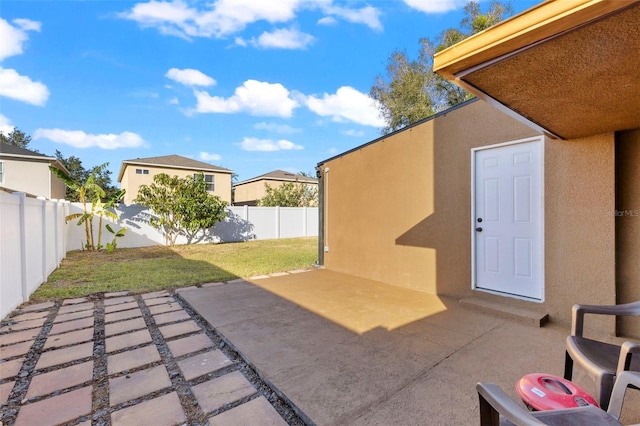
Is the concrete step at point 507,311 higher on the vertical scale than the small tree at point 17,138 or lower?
lower

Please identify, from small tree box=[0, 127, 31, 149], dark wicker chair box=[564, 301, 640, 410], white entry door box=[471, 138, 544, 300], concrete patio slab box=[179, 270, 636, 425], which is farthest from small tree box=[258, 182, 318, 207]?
small tree box=[0, 127, 31, 149]

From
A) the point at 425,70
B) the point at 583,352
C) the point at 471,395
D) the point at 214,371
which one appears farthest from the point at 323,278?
the point at 425,70

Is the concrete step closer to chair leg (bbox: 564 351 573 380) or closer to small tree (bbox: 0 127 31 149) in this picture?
chair leg (bbox: 564 351 573 380)

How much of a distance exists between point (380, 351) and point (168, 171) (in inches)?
788

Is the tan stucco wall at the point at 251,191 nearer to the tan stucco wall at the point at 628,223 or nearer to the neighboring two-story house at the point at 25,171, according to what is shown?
the neighboring two-story house at the point at 25,171

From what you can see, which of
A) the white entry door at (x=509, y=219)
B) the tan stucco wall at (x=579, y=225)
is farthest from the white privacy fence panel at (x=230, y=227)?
the tan stucco wall at (x=579, y=225)

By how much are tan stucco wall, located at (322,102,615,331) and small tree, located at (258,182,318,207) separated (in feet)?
40.1

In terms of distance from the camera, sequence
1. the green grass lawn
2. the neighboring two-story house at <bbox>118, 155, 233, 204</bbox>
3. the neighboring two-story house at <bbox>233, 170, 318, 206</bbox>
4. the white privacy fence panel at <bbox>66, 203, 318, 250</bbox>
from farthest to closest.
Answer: the neighboring two-story house at <bbox>233, 170, 318, 206</bbox>
the neighboring two-story house at <bbox>118, 155, 233, 204</bbox>
the white privacy fence panel at <bbox>66, 203, 318, 250</bbox>
the green grass lawn

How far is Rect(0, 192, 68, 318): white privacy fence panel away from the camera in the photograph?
369 cm

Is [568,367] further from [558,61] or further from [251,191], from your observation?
[251,191]

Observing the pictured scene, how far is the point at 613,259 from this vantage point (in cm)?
322

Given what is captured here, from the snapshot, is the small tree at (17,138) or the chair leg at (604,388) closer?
the chair leg at (604,388)

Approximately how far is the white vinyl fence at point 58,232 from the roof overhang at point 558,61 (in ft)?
17.6

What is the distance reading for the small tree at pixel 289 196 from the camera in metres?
19.7
